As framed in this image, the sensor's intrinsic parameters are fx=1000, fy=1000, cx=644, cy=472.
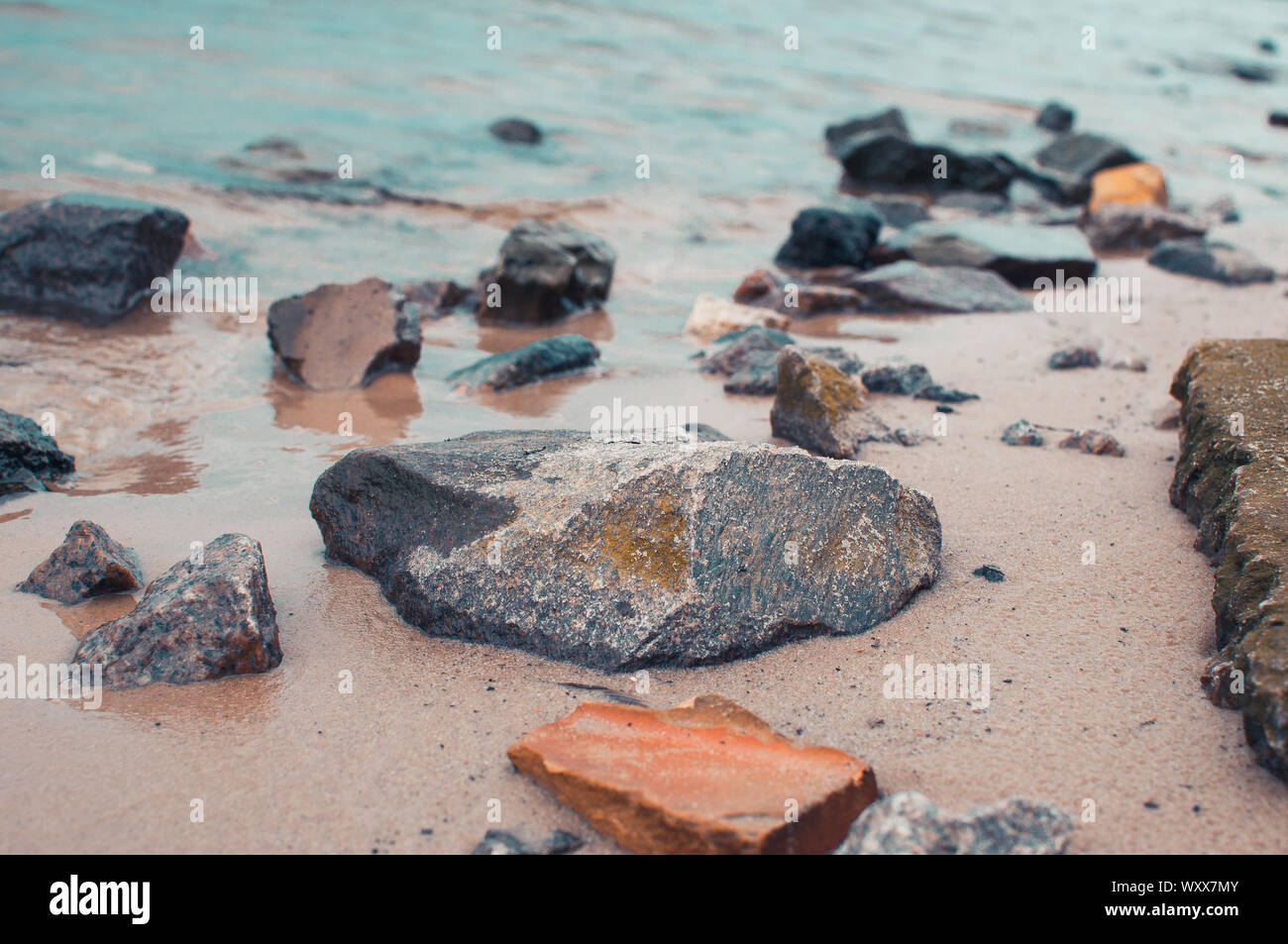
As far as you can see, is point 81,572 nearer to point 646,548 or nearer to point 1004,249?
point 646,548

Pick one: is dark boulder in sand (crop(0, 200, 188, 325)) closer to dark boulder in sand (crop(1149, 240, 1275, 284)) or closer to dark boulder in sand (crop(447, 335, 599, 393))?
dark boulder in sand (crop(447, 335, 599, 393))

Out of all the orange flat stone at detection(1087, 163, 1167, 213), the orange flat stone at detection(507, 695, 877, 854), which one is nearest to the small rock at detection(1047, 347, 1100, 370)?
the orange flat stone at detection(507, 695, 877, 854)

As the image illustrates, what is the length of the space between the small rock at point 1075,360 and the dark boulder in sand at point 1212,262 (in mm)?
2699

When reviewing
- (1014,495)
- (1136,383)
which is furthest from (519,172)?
(1014,495)

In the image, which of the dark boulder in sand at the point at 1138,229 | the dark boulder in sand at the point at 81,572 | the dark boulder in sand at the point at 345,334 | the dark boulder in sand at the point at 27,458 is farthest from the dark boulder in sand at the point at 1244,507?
the dark boulder in sand at the point at 1138,229

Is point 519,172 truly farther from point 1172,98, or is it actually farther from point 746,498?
point 1172,98

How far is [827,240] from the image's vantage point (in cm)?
751

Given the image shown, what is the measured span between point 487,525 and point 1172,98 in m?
18.6

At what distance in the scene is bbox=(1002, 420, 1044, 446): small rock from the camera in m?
4.01

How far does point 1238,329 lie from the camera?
19.6ft

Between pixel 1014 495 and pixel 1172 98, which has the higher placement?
pixel 1172 98

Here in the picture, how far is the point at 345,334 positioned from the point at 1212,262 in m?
6.06

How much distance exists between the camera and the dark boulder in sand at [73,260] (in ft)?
18.7

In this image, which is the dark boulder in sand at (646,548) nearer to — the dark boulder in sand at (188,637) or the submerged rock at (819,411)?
the dark boulder in sand at (188,637)
